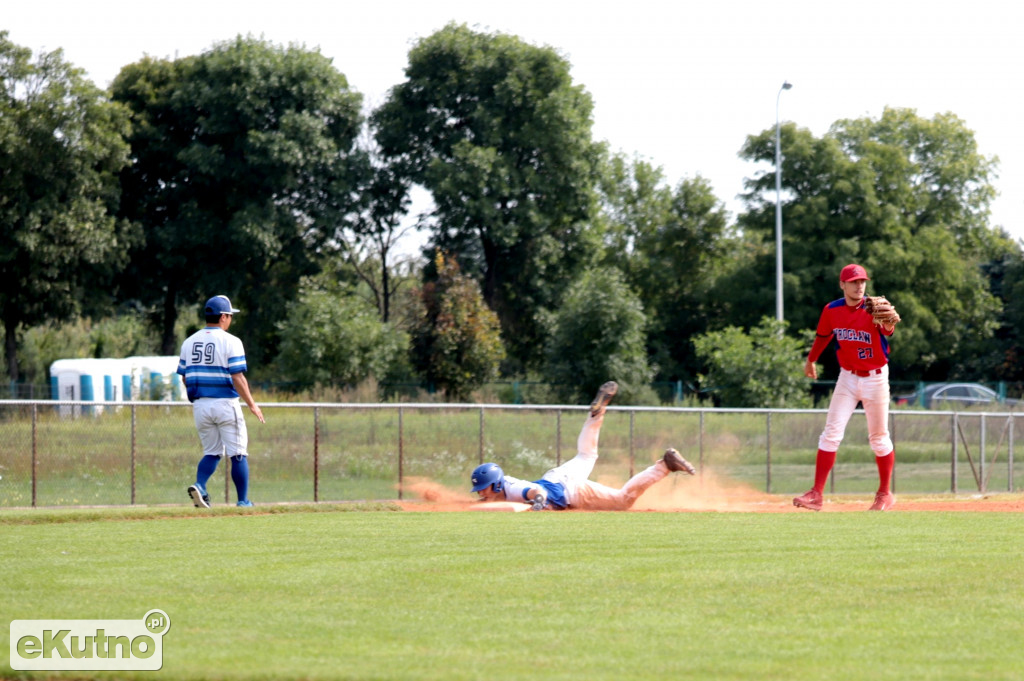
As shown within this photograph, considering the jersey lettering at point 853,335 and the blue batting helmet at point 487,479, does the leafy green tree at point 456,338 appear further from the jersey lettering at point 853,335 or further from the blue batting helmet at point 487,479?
the jersey lettering at point 853,335

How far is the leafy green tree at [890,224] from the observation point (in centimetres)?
5156

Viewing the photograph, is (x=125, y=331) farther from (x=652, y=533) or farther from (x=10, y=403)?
(x=652, y=533)

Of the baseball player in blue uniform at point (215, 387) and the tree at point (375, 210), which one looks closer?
the baseball player in blue uniform at point (215, 387)

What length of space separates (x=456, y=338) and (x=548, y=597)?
3620cm

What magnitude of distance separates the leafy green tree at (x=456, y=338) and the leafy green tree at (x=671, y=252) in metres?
12.3

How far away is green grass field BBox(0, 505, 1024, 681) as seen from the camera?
4629 millimetres

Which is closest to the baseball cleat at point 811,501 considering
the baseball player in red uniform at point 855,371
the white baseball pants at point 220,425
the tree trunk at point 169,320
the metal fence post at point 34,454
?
the baseball player in red uniform at point 855,371

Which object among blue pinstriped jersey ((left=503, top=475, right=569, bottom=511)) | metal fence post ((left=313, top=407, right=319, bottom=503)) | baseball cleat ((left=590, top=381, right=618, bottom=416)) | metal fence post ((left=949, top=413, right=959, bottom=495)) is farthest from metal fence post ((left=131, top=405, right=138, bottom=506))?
metal fence post ((left=949, top=413, right=959, bottom=495))

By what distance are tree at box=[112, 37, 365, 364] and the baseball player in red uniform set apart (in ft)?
108

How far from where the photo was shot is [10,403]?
1545 cm

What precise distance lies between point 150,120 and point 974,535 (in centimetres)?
4079

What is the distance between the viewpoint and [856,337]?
11641 millimetres

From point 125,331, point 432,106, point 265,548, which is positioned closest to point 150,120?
point 432,106

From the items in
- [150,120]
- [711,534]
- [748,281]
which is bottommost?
[711,534]
